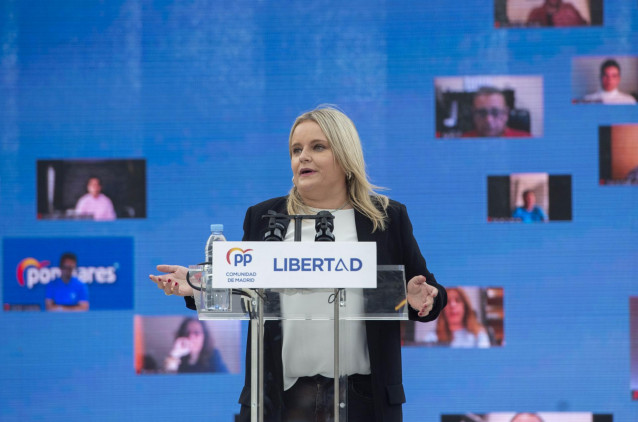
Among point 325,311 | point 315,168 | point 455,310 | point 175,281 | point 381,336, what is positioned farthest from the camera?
point 455,310

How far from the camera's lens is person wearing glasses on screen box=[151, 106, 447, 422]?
1.97 metres

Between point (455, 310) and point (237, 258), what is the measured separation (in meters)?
2.38

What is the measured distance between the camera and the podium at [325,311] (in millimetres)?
1898

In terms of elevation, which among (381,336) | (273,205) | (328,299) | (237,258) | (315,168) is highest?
(315,168)

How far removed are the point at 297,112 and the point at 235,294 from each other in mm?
2268

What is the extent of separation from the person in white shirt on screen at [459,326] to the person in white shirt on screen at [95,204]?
Answer: 5.94 feet

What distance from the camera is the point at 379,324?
84.3 inches

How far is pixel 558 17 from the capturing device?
400cm

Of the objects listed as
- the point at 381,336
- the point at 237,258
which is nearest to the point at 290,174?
the point at 381,336

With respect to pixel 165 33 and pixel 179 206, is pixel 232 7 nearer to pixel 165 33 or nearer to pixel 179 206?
pixel 165 33

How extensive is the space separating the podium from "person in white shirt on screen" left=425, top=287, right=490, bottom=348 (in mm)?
2110

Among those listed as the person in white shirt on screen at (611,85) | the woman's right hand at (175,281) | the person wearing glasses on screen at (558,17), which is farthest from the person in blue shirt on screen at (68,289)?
the person in white shirt on screen at (611,85)

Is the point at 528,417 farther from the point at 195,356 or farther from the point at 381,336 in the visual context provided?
the point at 381,336

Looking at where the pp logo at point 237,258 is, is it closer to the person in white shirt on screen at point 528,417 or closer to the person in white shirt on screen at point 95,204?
the person in white shirt on screen at point 95,204
